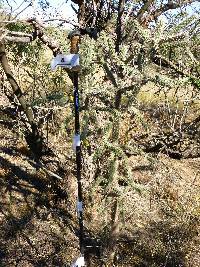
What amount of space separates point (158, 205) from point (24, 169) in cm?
273

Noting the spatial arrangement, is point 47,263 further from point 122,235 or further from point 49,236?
point 122,235

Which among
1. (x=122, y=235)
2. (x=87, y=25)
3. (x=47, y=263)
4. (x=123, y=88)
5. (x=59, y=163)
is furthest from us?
(x=59, y=163)

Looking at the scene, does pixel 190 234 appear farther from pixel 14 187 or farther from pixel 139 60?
pixel 139 60

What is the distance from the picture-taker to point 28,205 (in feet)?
25.6

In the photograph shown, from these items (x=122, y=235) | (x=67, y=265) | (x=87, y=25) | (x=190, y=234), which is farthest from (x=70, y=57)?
(x=190, y=234)

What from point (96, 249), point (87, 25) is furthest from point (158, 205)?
point (87, 25)

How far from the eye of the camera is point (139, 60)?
4.38m

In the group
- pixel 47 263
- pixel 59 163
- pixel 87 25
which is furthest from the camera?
pixel 59 163

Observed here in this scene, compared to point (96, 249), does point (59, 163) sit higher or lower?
higher

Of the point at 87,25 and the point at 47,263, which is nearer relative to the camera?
the point at 47,263

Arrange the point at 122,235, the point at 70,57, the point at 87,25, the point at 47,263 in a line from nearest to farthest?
the point at 70,57
the point at 47,263
the point at 87,25
the point at 122,235

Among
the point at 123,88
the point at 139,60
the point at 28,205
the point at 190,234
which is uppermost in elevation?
the point at 139,60

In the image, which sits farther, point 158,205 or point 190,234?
point 158,205

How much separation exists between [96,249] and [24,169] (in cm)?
255
